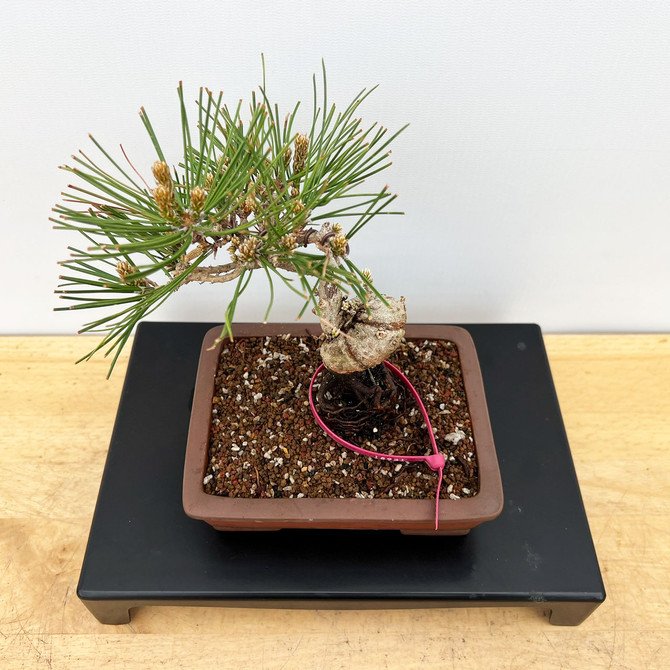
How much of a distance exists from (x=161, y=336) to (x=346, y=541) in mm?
464

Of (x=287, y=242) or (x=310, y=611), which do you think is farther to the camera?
(x=310, y=611)

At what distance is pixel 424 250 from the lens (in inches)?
41.7

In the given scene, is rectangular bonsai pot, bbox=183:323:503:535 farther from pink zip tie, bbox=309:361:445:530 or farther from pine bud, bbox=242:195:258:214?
pine bud, bbox=242:195:258:214

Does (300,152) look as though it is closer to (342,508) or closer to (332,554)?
(342,508)

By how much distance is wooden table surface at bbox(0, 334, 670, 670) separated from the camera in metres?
0.85

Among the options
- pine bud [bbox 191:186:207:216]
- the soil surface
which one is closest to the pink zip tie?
the soil surface

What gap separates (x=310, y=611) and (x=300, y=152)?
0.61 metres

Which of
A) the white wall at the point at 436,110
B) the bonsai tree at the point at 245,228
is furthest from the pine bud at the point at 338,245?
the white wall at the point at 436,110

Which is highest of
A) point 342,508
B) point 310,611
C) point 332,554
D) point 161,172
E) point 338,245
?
point 161,172

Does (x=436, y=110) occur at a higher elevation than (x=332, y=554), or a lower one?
higher

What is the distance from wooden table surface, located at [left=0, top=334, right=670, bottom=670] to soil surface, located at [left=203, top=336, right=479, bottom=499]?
22cm

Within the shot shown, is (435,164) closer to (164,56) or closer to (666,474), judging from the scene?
(164,56)

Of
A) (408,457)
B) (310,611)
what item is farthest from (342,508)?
(310,611)

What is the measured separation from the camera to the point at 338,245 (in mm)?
621
